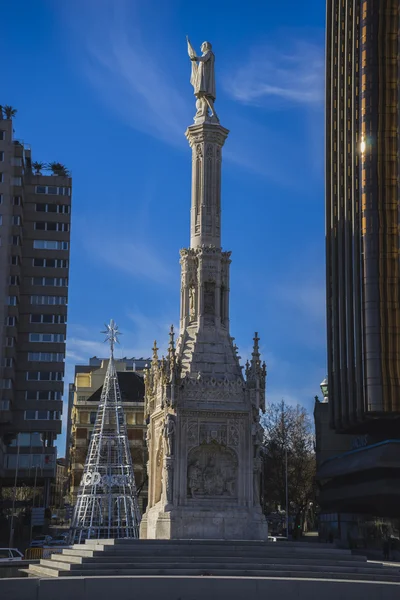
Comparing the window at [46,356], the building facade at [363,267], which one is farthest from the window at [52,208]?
the building facade at [363,267]

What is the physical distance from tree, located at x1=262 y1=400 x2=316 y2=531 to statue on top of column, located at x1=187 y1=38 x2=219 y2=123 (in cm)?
4136

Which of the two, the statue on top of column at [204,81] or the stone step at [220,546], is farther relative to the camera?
the statue on top of column at [204,81]

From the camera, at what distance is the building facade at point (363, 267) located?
240 feet

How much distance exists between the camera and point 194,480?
119ft

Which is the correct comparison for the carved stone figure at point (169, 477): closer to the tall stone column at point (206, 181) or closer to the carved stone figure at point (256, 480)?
the carved stone figure at point (256, 480)

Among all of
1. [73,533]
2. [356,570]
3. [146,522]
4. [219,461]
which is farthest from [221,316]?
[73,533]

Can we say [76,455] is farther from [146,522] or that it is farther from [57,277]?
[146,522]

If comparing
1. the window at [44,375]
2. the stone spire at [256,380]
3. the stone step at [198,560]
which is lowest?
the stone step at [198,560]

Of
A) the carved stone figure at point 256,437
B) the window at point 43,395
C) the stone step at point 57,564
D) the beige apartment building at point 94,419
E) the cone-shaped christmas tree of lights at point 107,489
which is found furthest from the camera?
the beige apartment building at point 94,419

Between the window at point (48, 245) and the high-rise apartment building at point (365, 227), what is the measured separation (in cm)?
2702

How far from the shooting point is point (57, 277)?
8719cm

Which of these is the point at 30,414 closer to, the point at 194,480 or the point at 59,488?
the point at 194,480

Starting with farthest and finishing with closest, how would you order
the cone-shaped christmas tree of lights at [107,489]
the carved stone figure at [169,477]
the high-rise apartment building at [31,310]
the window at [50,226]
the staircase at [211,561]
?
the window at [50,226]
the high-rise apartment building at [31,310]
the cone-shaped christmas tree of lights at [107,489]
the carved stone figure at [169,477]
the staircase at [211,561]

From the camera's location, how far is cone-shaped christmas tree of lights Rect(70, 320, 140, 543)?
2589 inches
